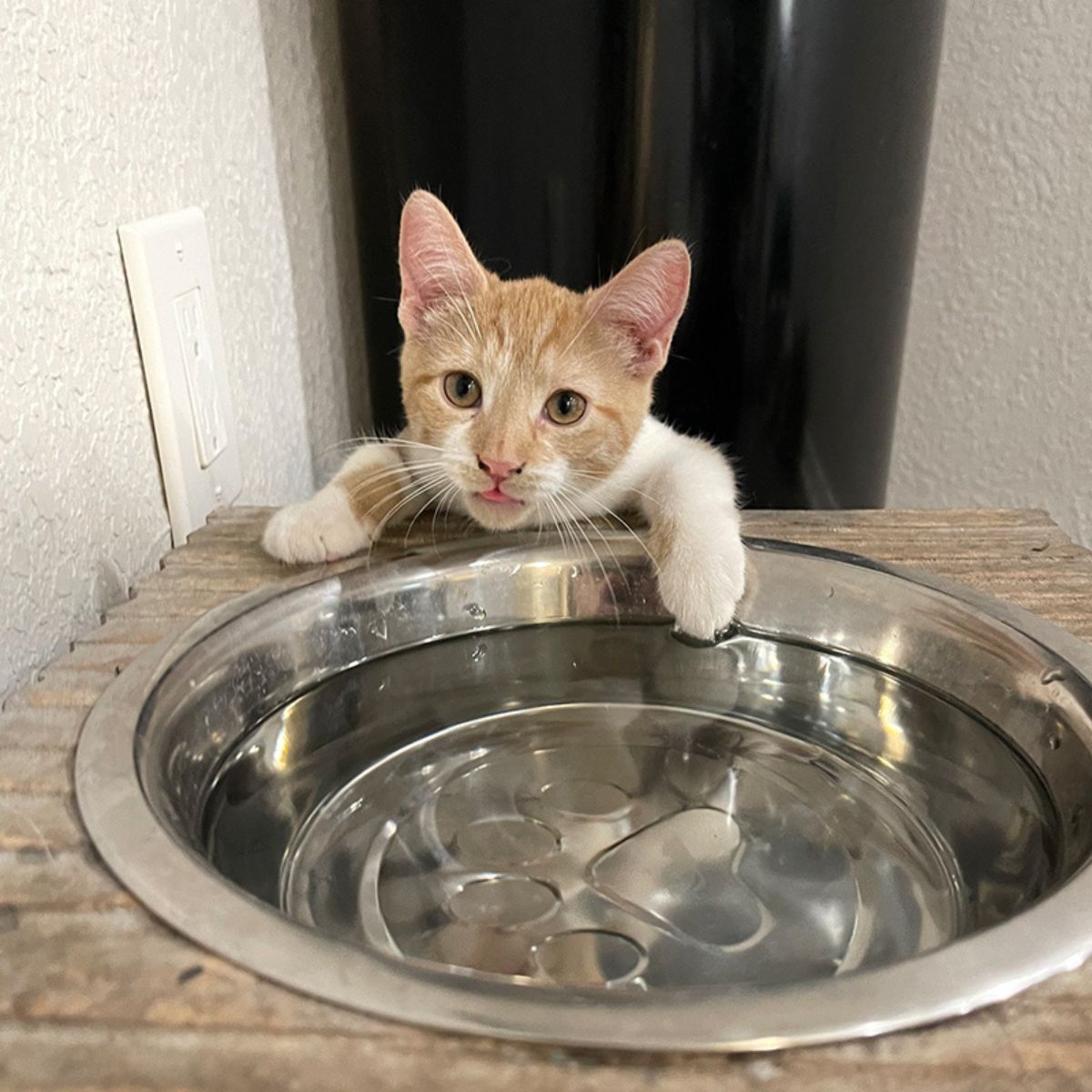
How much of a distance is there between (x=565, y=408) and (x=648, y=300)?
0.37ft

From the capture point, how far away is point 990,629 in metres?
0.59

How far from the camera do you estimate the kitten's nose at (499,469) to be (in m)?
0.77

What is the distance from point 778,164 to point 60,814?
902mm

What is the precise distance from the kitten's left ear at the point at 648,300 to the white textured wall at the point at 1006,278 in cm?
74

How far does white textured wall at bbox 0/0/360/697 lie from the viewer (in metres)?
0.57

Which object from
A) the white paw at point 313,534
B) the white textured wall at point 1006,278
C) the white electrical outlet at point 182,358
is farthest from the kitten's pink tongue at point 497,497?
the white textured wall at point 1006,278

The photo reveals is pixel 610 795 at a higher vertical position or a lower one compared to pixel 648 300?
lower

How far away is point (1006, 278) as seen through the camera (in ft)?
4.48

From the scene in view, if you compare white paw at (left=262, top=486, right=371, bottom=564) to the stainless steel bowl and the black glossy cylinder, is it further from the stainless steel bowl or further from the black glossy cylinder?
the black glossy cylinder

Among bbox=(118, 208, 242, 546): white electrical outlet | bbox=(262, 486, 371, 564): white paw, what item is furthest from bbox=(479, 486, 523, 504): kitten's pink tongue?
bbox=(118, 208, 242, 546): white electrical outlet

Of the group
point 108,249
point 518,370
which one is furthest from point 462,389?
point 108,249

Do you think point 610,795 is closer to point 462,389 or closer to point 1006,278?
point 462,389

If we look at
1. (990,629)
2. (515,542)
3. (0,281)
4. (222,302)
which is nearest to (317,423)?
(222,302)

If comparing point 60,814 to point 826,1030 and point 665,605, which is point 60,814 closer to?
point 826,1030
